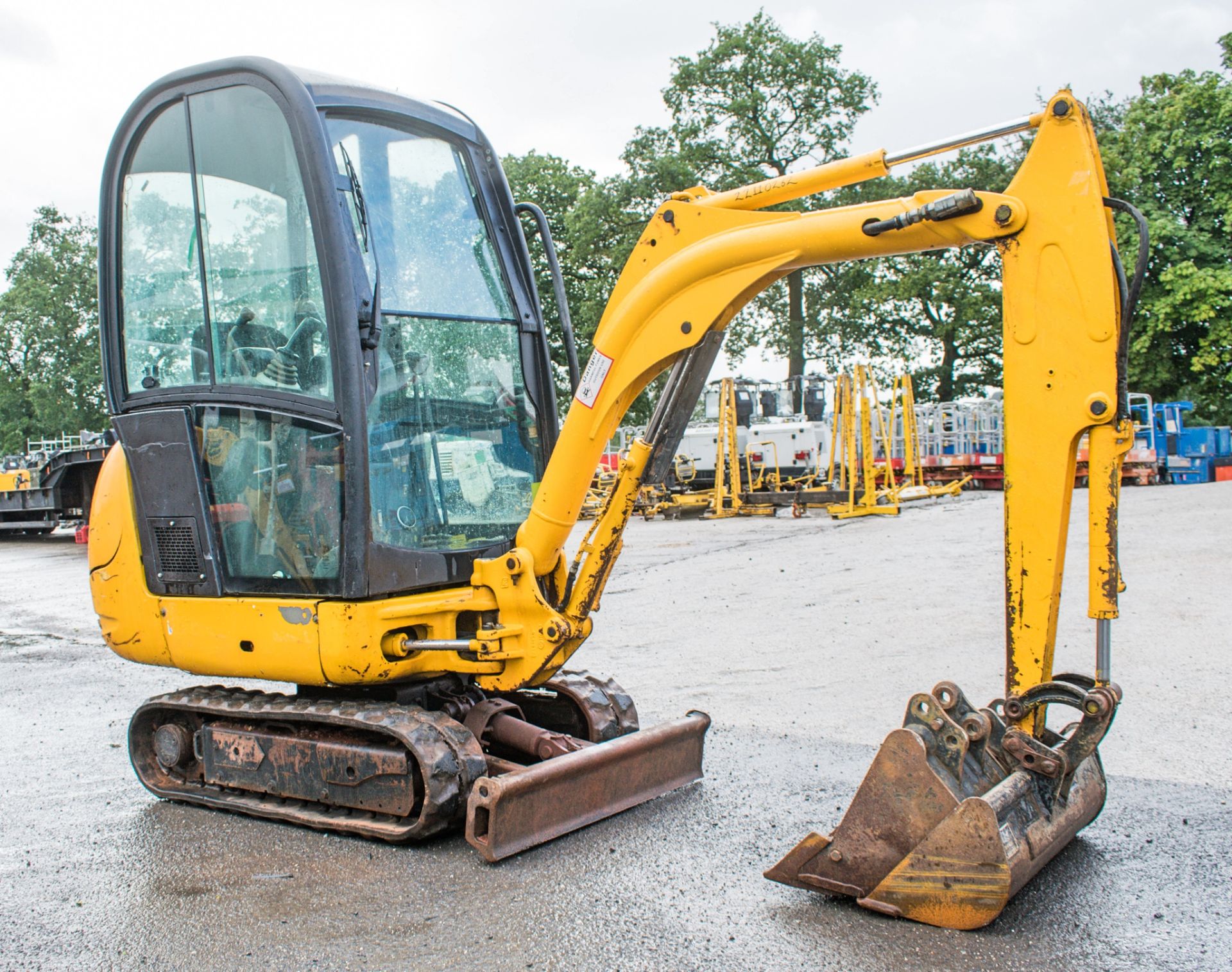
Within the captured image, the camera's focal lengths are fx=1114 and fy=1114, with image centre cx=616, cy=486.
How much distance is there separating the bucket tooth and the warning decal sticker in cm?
177

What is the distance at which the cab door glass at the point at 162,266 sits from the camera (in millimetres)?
4934

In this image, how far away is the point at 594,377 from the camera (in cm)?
448

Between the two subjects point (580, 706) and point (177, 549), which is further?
point (580, 706)

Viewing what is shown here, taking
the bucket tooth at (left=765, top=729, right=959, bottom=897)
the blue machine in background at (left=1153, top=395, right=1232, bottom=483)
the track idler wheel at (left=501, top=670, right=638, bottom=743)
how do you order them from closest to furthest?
the bucket tooth at (left=765, top=729, right=959, bottom=897)
the track idler wheel at (left=501, top=670, right=638, bottom=743)
the blue machine in background at (left=1153, top=395, right=1232, bottom=483)

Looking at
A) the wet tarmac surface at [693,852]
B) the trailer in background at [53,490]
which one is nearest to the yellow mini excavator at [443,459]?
the wet tarmac surface at [693,852]

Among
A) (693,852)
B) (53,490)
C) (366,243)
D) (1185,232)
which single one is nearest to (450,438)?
(366,243)

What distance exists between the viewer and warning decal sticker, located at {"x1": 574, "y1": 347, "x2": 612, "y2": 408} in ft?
14.6

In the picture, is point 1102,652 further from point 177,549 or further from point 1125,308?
point 177,549

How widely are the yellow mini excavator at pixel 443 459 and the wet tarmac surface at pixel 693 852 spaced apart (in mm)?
198

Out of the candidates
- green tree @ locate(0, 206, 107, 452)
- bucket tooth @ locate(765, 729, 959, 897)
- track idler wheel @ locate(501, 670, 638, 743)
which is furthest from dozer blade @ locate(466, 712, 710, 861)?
green tree @ locate(0, 206, 107, 452)

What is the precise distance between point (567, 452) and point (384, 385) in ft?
2.63

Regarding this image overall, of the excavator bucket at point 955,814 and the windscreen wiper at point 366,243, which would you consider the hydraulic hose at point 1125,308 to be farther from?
the windscreen wiper at point 366,243

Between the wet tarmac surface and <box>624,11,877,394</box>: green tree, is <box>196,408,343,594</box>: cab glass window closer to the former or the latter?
the wet tarmac surface

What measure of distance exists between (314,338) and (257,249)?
52cm
